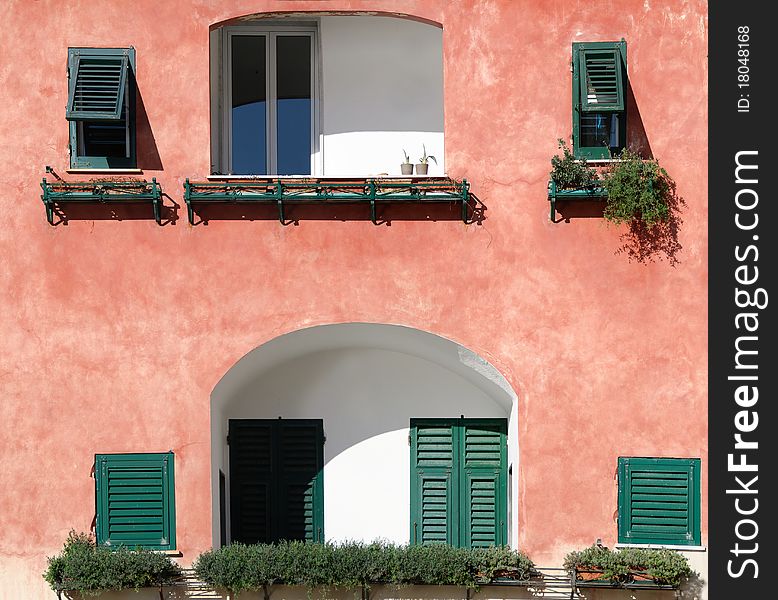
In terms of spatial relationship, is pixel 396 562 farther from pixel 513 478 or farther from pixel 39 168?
pixel 39 168

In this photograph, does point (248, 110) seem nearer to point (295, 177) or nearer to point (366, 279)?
point (295, 177)

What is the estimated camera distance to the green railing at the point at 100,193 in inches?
447

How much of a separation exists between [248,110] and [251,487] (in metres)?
4.02

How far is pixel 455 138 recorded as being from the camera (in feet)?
37.9

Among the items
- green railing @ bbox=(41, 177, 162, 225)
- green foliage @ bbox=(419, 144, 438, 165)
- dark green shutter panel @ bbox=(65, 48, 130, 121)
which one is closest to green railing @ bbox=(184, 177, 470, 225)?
green railing @ bbox=(41, 177, 162, 225)

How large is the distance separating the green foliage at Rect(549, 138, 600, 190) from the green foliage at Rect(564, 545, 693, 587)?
3539 millimetres

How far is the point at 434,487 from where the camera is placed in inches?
493

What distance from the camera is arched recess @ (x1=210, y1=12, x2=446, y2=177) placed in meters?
12.3

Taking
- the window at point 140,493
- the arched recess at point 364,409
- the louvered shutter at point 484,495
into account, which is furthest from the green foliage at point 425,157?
the window at point 140,493

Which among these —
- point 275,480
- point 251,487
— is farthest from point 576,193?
point 251,487

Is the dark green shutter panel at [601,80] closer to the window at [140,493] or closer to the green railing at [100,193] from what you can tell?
the green railing at [100,193]

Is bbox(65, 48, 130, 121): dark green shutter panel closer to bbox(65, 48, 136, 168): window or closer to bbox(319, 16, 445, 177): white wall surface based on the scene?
bbox(65, 48, 136, 168): window

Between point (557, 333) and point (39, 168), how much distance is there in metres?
5.36
